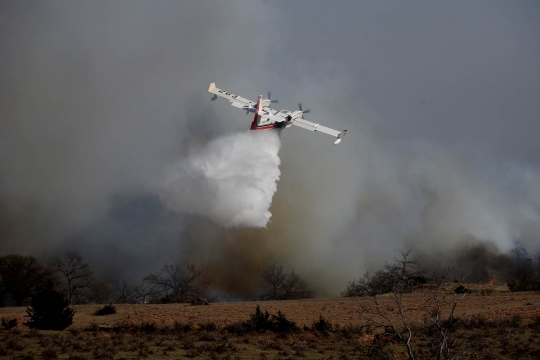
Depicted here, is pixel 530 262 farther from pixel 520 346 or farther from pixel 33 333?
pixel 33 333

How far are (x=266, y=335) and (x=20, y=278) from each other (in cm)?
7042

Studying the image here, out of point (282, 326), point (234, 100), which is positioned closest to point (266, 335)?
point (282, 326)

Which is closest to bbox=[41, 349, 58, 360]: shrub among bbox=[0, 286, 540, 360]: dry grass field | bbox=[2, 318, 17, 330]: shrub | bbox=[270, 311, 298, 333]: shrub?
bbox=[0, 286, 540, 360]: dry grass field

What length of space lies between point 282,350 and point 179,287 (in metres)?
65.8

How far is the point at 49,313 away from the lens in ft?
157

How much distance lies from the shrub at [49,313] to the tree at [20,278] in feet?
158

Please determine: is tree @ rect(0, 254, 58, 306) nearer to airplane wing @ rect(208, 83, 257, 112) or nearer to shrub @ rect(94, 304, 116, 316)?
shrub @ rect(94, 304, 116, 316)

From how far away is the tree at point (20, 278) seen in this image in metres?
94.0

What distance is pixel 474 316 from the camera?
50156 mm

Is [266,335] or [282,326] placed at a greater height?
[282,326]

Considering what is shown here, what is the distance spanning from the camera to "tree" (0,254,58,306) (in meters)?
94.0

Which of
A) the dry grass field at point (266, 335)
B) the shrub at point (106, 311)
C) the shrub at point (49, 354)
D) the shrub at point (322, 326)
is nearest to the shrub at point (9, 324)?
the dry grass field at point (266, 335)

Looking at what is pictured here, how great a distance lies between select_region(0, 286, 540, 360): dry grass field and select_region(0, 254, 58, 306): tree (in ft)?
120

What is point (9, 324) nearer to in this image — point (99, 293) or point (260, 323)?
point (260, 323)
